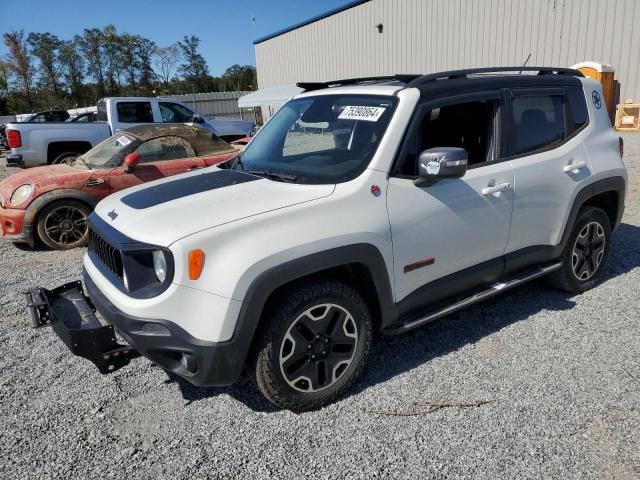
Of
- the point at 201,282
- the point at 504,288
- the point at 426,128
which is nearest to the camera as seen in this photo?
the point at 201,282

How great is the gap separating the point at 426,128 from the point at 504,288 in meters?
1.31

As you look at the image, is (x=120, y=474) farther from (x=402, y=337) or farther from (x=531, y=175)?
(x=531, y=175)

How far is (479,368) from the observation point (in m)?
3.35

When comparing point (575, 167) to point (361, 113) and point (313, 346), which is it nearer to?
point (361, 113)

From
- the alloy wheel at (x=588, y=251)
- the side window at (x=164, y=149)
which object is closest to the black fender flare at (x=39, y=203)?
the side window at (x=164, y=149)

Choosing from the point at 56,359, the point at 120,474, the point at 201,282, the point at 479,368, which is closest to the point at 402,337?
the point at 479,368

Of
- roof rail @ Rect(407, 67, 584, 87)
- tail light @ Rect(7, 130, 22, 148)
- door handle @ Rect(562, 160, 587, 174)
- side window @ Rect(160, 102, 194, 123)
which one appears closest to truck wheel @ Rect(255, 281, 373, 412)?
roof rail @ Rect(407, 67, 584, 87)

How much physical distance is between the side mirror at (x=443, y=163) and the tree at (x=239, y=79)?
257 feet

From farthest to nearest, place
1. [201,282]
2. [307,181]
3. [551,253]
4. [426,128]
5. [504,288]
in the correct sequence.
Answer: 1. [551,253]
2. [504,288]
3. [426,128]
4. [307,181]
5. [201,282]

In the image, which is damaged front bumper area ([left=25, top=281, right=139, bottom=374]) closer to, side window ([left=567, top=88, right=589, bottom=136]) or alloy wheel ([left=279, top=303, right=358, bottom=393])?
alloy wheel ([left=279, top=303, right=358, bottom=393])

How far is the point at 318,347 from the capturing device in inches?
114

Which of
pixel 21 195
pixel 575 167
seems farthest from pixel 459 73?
pixel 21 195

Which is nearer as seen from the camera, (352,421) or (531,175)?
(352,421)

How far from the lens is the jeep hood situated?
2.60 meters
